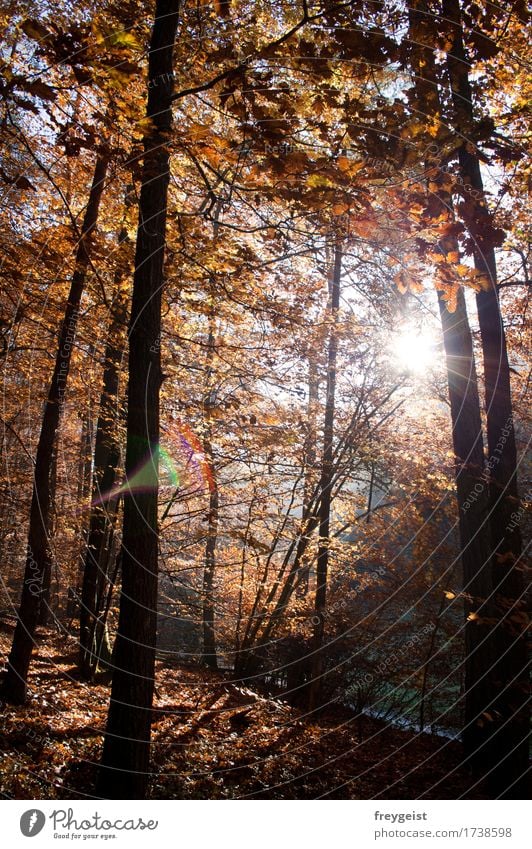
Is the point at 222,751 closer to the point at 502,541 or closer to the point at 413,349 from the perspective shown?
the point at 502,541

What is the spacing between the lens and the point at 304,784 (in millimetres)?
7102

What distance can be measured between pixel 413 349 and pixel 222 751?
9.74 metres

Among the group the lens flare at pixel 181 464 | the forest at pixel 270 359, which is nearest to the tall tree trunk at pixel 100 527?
the forest at pixel 270 359

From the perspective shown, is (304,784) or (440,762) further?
(440,762)

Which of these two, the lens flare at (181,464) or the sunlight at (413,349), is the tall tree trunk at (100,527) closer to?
the lens flare at (181,464)

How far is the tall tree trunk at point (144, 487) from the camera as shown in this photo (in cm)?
477

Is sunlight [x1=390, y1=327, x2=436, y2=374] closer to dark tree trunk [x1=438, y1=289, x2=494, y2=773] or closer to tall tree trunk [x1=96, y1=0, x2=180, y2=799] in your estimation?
dark tree trunk [x1=438, y1=289, x2=494, y2=773]

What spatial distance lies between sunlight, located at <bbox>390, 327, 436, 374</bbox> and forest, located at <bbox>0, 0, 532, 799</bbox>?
3.5 inches

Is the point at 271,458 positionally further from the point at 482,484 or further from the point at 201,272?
the point at 201,272

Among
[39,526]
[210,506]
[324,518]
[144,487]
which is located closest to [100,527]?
[210,506]

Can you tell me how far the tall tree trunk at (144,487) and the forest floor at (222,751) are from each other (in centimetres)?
114

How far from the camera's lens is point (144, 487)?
194 inches
